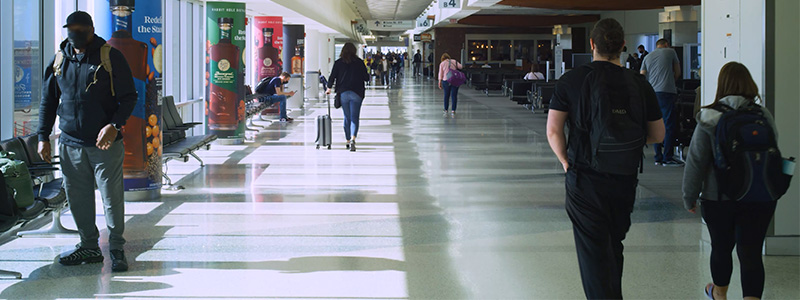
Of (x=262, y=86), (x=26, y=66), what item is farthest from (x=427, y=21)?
(x=26, y=66)

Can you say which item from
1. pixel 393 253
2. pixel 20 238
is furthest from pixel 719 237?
pixel 20 238

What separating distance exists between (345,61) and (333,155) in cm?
139

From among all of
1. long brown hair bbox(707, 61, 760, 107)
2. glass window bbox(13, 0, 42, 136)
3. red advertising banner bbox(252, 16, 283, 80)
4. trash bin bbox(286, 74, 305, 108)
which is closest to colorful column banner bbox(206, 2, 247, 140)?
red advertising banner bbox(252, 16, 283, 80)

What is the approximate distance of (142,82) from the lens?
831 cm

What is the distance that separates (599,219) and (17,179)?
3682 mm

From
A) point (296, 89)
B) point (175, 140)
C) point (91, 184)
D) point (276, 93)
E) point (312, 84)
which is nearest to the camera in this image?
point (91, 184)

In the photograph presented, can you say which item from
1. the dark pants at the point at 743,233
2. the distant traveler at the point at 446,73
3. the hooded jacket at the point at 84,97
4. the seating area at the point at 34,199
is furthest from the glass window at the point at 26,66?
the distant traveler at the point at 446,73

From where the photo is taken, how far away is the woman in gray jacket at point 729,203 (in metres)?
4.37

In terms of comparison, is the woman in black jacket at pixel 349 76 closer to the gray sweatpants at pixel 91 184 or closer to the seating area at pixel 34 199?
the seating area at pixel 34 199

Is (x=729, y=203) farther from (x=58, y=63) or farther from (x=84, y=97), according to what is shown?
(x=58, y=63)

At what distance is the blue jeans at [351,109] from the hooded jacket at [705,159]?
8657 mm

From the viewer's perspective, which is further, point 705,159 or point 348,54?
point 348,54

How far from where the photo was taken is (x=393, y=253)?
618cm

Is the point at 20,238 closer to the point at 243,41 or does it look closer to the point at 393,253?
the point at 393,253
